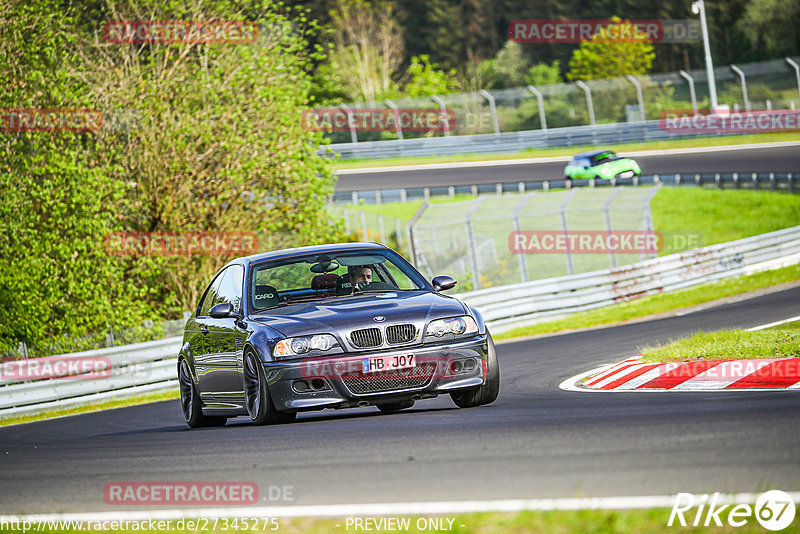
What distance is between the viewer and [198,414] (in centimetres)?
1099

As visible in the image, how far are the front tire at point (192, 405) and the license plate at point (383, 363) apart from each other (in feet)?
8.82

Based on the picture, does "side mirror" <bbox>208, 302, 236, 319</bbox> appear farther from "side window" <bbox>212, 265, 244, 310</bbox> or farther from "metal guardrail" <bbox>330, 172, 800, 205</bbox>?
"metal guardrail" <bbox>330, 172, 800, 205</bbox>

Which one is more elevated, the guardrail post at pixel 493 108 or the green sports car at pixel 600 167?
the guardrail post at pixel 493 108

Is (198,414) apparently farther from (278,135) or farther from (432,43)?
(432,43)

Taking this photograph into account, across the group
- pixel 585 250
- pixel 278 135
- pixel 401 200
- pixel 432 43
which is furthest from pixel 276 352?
pixel 432 43

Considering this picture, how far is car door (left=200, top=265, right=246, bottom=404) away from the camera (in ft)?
32.2

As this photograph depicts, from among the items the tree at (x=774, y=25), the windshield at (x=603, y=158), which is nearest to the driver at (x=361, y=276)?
the windshield at (x=603, y=158)

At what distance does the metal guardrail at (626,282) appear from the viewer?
2397 cm

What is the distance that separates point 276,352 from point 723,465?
4246 mm

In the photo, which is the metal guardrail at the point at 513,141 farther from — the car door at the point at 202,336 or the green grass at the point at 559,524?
the green grass at the point at 559,524

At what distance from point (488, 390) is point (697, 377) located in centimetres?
219

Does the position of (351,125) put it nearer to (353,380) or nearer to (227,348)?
(227,348)

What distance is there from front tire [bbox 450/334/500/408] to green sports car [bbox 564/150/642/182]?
3317 cm

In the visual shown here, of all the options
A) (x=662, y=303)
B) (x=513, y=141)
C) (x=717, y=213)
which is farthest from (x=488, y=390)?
(x=513, y=141)
